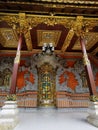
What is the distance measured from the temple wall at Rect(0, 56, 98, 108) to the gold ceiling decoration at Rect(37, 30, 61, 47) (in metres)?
1.63

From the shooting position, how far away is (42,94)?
8.95 metres

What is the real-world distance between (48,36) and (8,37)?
2304mm

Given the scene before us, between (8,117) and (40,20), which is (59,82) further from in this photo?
(8,117)

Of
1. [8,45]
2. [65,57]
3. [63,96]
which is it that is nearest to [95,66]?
[65,57]

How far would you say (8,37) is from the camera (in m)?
7.80

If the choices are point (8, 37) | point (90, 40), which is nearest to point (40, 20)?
point (8, 37)

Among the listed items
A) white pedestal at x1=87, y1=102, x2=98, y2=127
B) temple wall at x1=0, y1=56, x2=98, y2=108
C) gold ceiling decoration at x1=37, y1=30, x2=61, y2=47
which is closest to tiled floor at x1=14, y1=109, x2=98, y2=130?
white pedestal at x1=87, y1=102, x2=98, y2=127

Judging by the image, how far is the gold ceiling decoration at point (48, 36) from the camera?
7.25 metres

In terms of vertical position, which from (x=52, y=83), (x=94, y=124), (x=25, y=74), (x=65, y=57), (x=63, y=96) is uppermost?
(x=65, y=57)

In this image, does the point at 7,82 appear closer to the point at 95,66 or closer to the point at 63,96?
the point at 63,96

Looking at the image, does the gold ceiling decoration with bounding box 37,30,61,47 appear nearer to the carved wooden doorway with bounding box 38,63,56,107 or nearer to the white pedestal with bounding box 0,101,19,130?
the carved wooden doorway with bounding box 38,63,56,107

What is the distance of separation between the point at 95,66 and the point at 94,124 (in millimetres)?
6722

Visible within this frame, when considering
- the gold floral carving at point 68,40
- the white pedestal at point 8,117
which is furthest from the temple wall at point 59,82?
the white pedestal at point 8,117

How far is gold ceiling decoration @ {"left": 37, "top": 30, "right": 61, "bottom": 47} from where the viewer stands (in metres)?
7.25
